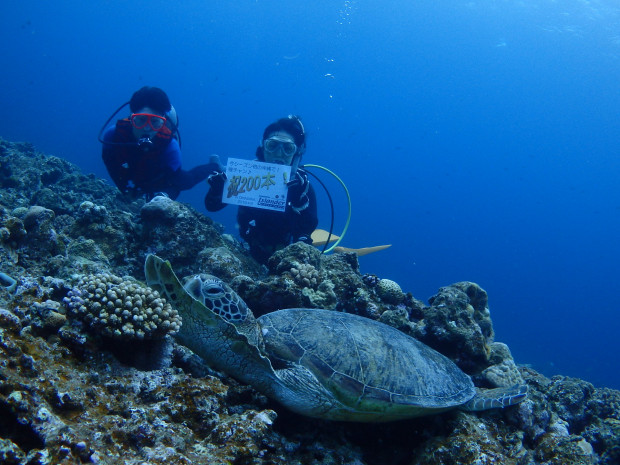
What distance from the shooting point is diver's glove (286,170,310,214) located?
18.4 ft

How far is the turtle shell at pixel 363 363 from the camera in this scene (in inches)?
93.6

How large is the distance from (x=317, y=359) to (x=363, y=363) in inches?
14.5

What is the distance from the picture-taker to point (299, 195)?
5730 millimetres

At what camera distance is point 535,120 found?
87.9m

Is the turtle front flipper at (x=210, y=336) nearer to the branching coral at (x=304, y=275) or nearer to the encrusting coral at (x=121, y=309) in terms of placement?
the encrusting coral at (x=121, y=309)

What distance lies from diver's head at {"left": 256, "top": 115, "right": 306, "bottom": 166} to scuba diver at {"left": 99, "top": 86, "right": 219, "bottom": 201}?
2004mm

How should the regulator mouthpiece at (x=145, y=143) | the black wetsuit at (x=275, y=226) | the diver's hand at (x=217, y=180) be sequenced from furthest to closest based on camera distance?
the regulator mouthpiece at (x=145, y=143)
the black wetsuit at (x=275, y=226)
the diver's hand at (x=217, y=180)

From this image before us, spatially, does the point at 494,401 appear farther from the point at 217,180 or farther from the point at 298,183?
the point at 217,180

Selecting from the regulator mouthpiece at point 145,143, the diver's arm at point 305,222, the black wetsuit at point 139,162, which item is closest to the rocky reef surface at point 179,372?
the diver's arm at point 305,222

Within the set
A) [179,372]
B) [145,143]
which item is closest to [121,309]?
[179,372]

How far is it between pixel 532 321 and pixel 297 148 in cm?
8410

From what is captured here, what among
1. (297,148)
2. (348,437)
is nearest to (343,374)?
(348,437)

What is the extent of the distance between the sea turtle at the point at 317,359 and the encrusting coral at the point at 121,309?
0.31 feet

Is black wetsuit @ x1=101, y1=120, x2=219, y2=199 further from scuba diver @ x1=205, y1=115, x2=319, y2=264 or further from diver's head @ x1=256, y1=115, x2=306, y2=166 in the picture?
diver's head @ x1=256, y1=115, x2=306, y2=166
